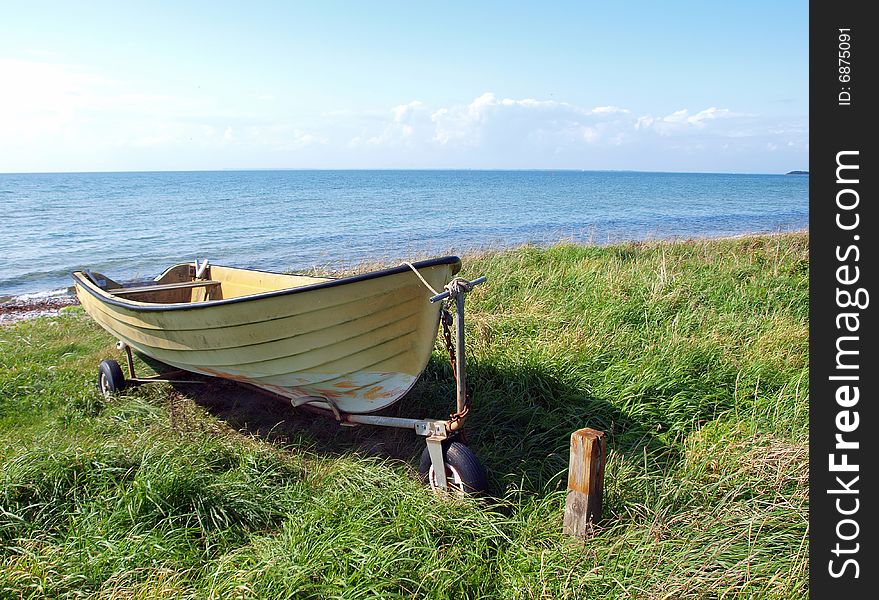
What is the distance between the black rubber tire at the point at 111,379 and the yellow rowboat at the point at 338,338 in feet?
3.33

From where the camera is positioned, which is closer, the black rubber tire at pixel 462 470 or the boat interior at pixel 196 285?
the black rubber tire at pixel 462 470

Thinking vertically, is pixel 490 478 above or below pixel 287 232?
below

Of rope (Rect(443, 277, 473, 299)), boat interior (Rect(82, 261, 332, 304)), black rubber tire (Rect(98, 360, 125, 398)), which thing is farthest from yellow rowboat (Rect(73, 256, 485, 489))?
boat interior (Rect(82, 261, 332, 304))

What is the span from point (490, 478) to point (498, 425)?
2.36ft

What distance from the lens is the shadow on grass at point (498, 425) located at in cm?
403

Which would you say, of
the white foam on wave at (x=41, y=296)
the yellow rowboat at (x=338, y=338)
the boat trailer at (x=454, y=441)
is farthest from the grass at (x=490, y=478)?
the white foam on wave at (x=41, y=296)

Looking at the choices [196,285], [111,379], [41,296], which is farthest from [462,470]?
[41,296]

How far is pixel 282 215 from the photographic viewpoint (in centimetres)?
3278

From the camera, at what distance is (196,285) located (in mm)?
6617

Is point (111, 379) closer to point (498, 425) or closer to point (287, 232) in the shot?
point (498, 425)

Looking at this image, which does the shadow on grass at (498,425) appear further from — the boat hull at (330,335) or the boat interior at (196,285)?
the boat interior at (196,285)

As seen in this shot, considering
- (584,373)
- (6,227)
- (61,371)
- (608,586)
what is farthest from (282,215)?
(608,586)

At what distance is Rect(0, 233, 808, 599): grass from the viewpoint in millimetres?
2811
